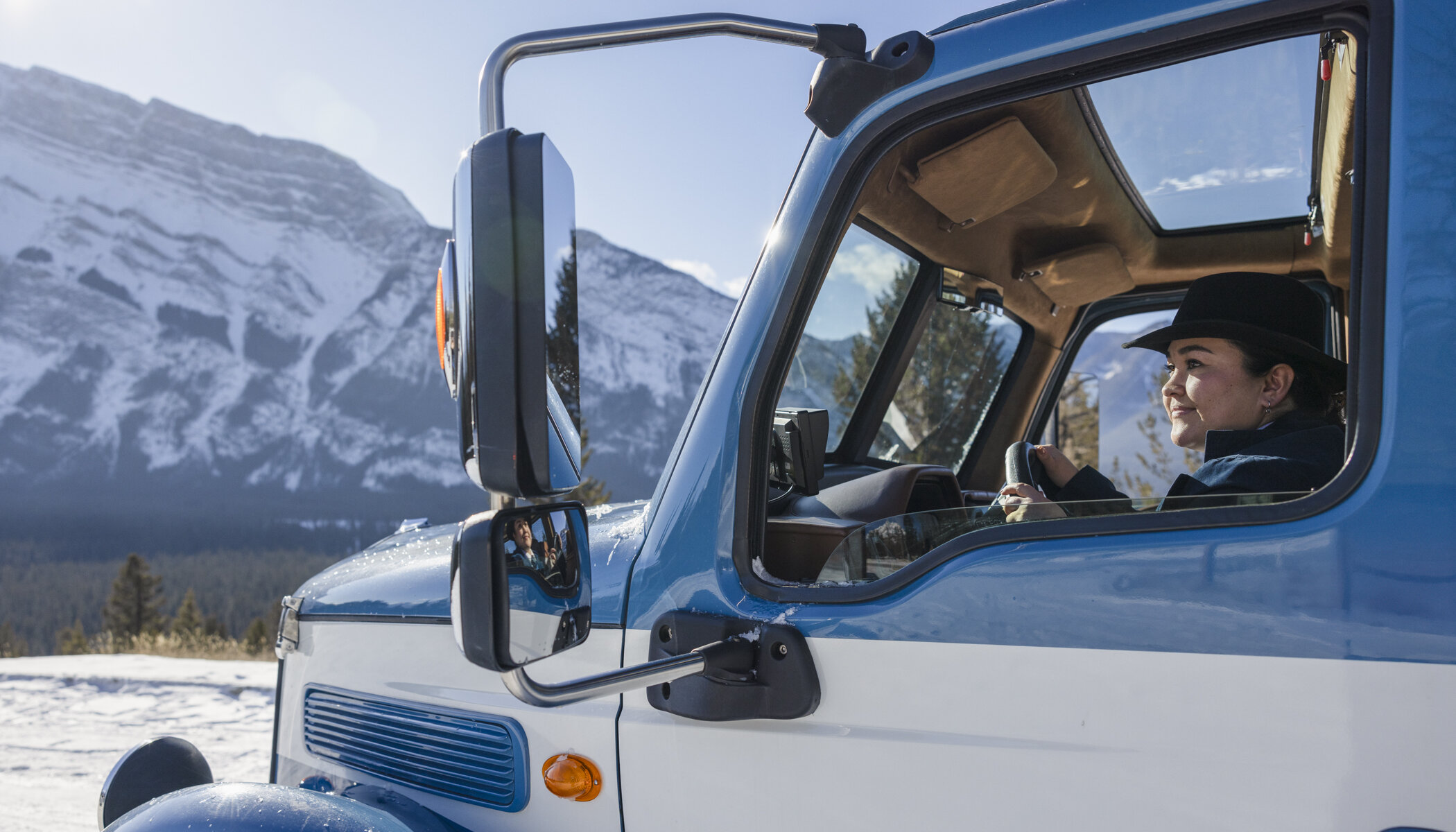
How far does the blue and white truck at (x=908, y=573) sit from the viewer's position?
1038 millimetres

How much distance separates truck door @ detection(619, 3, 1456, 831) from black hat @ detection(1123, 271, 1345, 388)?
173 millimetres

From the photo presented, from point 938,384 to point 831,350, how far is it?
84cm

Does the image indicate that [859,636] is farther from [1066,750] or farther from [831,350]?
[831,350]

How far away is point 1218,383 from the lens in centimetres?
175

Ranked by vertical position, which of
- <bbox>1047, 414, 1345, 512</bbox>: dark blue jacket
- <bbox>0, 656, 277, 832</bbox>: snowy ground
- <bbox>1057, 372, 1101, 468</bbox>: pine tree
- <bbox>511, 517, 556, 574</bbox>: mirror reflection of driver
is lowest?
<bbox>0, 656, 277, 832</bbox>: snowy ground

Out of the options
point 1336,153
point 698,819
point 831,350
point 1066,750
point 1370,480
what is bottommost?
point 698,819

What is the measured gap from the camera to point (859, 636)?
1282 millimetres

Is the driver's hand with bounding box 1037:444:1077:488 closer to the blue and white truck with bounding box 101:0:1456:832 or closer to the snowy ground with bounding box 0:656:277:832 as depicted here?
the blue and white truck with bounding box 101:0:1456:832

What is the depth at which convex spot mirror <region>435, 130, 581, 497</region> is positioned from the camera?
3.57 ft

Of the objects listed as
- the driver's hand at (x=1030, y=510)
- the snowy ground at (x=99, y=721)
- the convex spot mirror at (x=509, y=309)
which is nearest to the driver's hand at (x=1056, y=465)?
the driver's hand at (x=1030, y=510)

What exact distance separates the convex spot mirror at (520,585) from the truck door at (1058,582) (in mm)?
257

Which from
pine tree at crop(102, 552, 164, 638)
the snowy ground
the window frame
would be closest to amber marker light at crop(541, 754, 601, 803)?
the window frame

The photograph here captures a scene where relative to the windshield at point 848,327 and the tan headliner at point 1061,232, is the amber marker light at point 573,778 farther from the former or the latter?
the tan headliner at point 1061,232

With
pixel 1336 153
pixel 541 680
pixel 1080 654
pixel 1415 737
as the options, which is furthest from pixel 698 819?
pixel 1336 153
